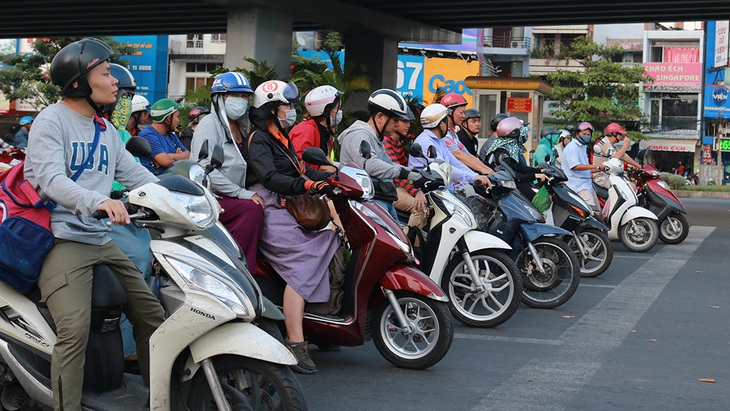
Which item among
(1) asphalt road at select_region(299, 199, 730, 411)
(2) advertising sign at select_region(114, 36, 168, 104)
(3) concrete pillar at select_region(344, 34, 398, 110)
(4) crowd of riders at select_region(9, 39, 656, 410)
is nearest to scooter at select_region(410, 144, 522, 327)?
(4) crowd of riders at select_region(9, 39, 656, 410)

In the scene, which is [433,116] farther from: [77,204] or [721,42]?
[721,42]

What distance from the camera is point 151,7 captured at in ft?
81.6

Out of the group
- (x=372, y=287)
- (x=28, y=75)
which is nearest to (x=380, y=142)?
(x=372, y=287)

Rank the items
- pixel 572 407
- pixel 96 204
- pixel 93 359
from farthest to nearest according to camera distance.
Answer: pixel 572 407
pixel 93 359
pixel 96 204

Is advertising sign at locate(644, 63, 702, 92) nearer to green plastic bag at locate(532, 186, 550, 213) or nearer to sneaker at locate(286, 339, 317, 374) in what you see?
green plastic bag at locate(532, 186, 550, 213)

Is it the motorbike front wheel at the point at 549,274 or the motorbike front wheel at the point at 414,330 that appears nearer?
the motorbike front wheel at the point at 414,330

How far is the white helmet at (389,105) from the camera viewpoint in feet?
24.3

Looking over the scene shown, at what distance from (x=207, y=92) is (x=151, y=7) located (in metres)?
8.93

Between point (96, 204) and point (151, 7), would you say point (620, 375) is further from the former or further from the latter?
point (151, 7)

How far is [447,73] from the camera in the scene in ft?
193

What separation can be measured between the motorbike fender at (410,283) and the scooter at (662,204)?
32.2 ft

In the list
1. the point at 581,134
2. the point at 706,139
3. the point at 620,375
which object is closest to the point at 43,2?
the point at 581,134

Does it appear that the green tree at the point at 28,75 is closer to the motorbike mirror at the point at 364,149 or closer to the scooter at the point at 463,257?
the scooter at the point at 463,257

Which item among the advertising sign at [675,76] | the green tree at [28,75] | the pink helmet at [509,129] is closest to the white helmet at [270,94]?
the pink helmet at [509,129]
